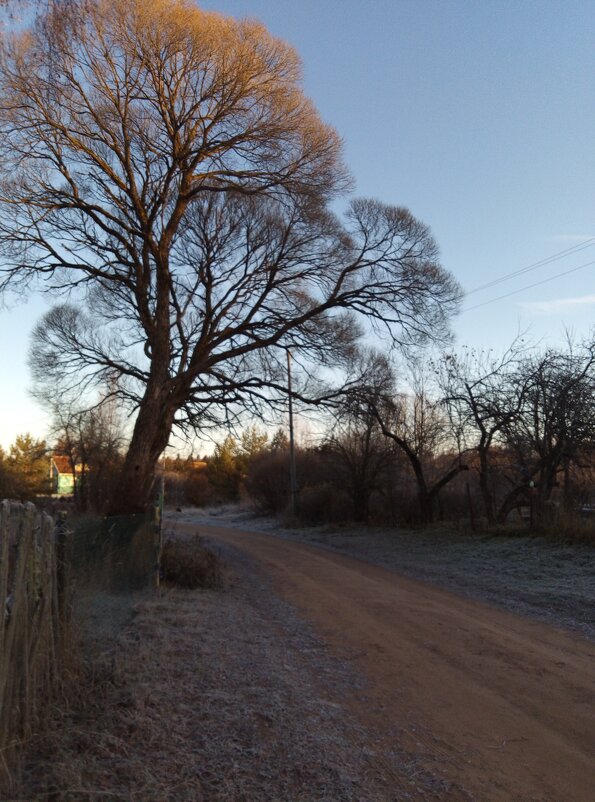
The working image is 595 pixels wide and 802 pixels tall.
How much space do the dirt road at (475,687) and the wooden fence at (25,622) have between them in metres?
2.61

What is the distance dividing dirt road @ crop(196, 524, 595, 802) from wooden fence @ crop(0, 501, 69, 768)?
8.56ft

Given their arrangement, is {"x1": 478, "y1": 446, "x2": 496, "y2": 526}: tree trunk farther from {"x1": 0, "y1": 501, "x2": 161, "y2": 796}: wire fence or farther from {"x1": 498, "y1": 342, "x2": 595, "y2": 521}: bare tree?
{"x1": 0, "y1": 501, "x2": 161, "y2": 796}: wire fence

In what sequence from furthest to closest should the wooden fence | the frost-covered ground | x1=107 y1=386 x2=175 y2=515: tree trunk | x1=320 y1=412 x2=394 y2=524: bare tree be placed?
1. x1=320 y1=412 x2=394 y2=524: bare tree
2. x1=107 y1=386 x2=175 y2=515: tree trunk
3. the frost-covered ground
4. the wooden fence

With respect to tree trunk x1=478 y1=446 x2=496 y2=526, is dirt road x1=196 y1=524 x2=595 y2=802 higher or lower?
lower

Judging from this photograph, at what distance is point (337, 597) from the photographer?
1206 centimetres

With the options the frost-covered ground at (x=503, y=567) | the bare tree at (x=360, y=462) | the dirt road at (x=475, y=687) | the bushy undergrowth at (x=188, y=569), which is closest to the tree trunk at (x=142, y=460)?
the bushy undergrowth at (x=188, y=569)

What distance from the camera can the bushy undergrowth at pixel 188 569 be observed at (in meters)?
12.9

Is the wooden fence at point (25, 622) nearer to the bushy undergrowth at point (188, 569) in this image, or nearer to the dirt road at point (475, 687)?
the dirt road at point (475, 687)

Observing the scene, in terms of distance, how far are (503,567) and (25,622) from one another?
11.9m

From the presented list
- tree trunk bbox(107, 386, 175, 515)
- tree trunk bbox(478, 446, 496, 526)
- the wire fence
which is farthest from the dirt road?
tree trunk bbox(478, 446, 496, 526)

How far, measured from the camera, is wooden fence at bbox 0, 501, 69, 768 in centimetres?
412

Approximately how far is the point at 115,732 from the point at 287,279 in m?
14.7

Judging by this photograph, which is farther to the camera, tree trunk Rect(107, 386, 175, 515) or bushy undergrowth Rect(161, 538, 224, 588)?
tree trunk Rect(107, 386, 175, 515)

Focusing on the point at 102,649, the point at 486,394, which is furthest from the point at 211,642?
the point at 486,394
